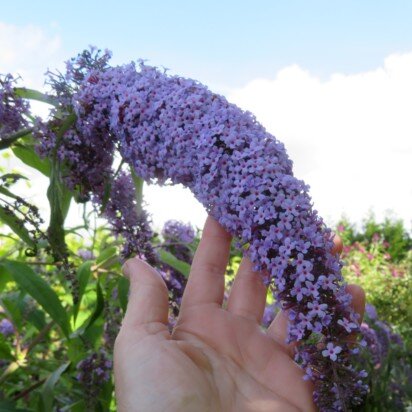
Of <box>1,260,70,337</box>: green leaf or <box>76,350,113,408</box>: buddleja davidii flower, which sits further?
<box>76,350,113,408</box>: buddleja davidii flower

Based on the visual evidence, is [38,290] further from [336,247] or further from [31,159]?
[336,247]

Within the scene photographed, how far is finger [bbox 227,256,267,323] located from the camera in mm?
1822

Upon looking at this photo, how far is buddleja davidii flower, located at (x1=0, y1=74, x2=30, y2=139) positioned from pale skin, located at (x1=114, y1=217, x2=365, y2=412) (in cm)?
66

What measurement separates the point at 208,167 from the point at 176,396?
592mm

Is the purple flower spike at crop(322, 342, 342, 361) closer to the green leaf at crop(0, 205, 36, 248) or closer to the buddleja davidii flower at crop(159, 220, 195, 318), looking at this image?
the buddleja davidii flower at crop(159, 220, 195, 318)

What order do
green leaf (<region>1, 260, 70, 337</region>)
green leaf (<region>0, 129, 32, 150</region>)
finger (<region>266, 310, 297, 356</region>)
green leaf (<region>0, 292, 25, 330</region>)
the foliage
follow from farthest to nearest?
green leaf (<region>0, 292, 25, 330</region>) < green leaf (<region>1, 260, 70, 337</region>) < green leaf (<region>0, 129, 32, 150</region>) < finger (<region>266, 310, 297, 356</region>) < the foliage

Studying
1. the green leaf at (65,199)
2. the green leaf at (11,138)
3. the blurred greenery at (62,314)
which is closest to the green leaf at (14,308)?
the blurred greenery at (62,314)

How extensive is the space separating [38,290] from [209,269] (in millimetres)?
609

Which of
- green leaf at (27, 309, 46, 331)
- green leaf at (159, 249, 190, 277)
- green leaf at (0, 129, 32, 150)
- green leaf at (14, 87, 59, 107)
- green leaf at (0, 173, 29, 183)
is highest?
green leaf at (14, 87, 59, 107)

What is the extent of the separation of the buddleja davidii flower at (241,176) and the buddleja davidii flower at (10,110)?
37cm

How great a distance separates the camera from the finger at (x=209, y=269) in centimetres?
180

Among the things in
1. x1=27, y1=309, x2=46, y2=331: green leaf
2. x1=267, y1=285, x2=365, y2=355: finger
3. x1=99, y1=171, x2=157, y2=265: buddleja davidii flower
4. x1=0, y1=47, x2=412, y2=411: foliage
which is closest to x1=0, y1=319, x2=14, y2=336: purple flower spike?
x1=0, y1=47, x2=412, y2=411: foliage

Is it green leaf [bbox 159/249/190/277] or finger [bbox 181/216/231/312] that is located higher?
green leaf [bbox 159/249/190/277]

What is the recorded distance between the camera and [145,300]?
1646mm
